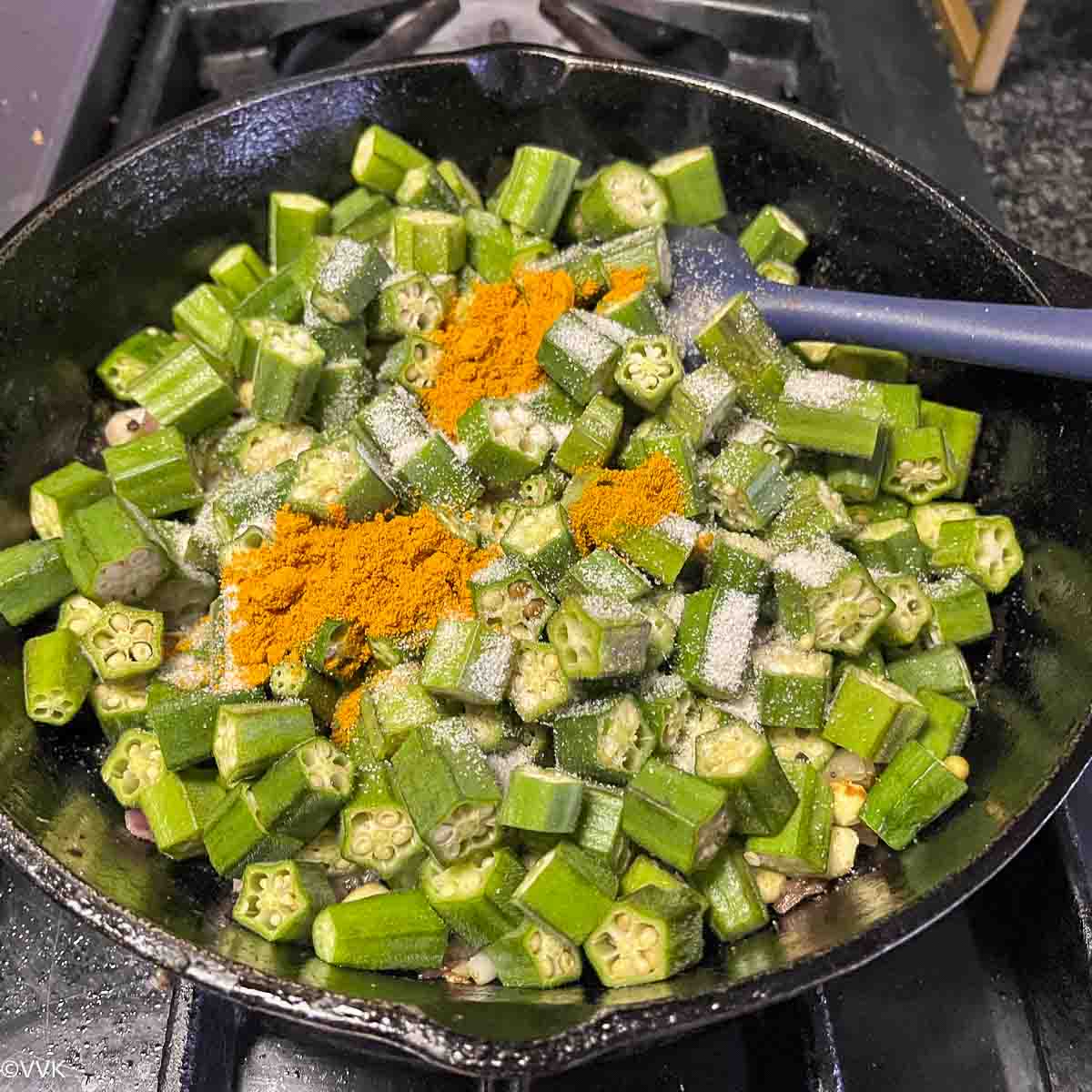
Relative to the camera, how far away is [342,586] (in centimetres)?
225

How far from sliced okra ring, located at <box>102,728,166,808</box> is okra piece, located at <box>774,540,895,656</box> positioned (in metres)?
1.43

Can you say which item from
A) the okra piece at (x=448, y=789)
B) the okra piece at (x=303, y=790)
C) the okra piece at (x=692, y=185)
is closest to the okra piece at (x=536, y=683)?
the okra piece at (x=448, y=789)

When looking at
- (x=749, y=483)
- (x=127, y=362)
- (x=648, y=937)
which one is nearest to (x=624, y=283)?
(x=749, y=483)

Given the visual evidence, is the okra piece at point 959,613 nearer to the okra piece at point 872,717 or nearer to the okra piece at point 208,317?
the okra piece at point 872,717

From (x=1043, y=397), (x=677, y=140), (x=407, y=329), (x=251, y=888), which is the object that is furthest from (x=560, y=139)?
(x=251, y=888)

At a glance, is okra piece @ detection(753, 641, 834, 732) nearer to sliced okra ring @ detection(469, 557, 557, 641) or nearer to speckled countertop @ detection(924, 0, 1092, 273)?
sliced okra ring @ detection(469, 557, 557, 641)

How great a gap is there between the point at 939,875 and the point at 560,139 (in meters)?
2.20

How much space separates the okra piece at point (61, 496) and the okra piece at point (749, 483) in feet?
4.52

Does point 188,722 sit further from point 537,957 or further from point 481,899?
point 537,957

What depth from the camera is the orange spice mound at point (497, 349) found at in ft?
8.45

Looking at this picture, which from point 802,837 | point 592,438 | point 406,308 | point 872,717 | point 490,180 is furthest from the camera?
point 490,180

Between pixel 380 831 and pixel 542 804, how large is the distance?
38 cm

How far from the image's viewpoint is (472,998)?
1.94 metres

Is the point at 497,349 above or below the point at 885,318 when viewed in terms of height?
above
